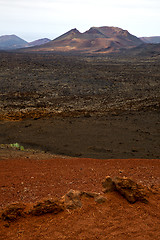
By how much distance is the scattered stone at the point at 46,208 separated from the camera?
13.4 feet

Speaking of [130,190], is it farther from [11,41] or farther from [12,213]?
[11,41]

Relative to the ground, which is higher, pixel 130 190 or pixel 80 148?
pixel 130 190

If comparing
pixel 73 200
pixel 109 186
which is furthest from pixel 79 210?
pixel 109 186

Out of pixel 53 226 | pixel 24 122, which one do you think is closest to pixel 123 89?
pixel 24 122

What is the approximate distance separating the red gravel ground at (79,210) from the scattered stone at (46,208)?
0.26 ft

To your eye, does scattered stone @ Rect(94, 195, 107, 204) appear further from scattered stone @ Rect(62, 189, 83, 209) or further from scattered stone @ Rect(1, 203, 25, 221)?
scattered stone @ Rect(1, 203, 25, 221)

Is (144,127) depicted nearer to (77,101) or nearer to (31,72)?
(77,101)

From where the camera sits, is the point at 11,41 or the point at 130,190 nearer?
the point at 130,190

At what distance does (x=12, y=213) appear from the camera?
3.97 m

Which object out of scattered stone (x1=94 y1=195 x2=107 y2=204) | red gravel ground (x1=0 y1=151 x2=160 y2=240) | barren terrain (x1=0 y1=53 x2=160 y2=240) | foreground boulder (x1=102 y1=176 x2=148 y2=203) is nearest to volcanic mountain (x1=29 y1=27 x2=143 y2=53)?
barren terrain (x1=0 y1=53 x2=160 y2=240)

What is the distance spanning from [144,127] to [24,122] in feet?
22.7

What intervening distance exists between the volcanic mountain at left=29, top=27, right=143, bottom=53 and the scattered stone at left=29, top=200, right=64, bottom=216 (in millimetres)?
75507

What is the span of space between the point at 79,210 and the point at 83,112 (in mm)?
13748

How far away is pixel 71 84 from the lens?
27.0 metres
